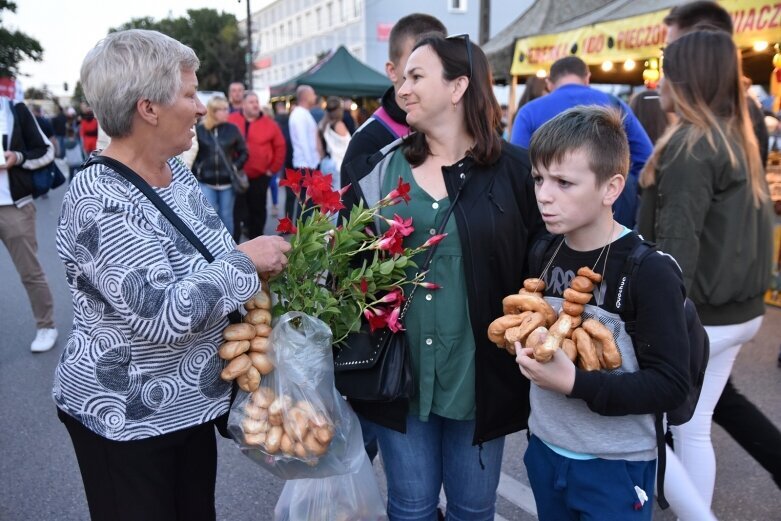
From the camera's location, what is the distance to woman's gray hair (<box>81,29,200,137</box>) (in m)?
1.45

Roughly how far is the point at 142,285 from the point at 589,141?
3.61 ft

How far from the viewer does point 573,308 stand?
148 centimetres

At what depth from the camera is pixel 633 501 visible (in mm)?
1543

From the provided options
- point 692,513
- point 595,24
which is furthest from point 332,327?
point 595,24

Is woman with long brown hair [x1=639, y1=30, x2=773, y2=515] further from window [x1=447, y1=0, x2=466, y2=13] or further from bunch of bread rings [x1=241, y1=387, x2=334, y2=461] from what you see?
window [x1=447, y1=0, x2=466, y2=13]

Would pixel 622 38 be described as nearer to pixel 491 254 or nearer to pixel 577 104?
pixel 577 104

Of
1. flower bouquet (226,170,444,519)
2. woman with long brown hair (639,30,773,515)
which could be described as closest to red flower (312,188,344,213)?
flower bouquet (226,170,444,519)

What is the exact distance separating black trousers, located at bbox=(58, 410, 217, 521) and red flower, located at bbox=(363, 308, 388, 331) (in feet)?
1.80

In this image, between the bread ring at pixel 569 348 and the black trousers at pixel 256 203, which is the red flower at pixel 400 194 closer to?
the bread ring at pixel 569 348

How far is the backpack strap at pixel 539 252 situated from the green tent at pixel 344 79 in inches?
543

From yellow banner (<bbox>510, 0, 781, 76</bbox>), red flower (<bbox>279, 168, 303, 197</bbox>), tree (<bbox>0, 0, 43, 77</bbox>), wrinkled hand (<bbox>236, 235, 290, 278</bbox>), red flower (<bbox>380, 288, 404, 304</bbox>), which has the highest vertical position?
tree (<bbox>0, 0, 43, 77</bbox>)

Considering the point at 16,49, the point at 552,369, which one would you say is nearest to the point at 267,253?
the point at 552,369

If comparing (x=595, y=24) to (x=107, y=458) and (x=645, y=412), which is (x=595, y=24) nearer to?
(x=645, y=412)

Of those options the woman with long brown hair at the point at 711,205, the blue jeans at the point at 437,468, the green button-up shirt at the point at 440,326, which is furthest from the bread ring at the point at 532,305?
the woman with long brown hair at the point at 711,205
